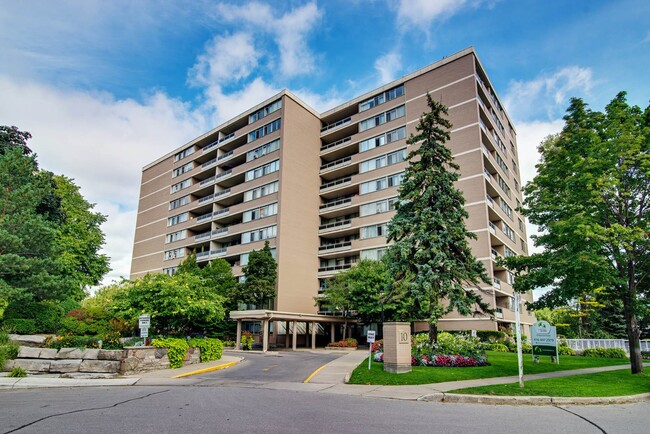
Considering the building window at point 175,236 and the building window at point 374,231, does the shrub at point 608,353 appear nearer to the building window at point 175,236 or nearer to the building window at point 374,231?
the building window at point 374,231

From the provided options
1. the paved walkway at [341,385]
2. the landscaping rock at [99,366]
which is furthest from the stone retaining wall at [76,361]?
the paved walkway at [341,385]

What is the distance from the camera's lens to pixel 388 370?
16469 millimetres

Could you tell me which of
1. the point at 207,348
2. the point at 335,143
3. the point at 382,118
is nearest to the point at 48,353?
the point at 207,348

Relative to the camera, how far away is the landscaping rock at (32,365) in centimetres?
1689

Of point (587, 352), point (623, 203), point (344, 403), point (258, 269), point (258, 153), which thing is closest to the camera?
point (344, 403)

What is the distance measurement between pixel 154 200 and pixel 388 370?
6107 centimetres

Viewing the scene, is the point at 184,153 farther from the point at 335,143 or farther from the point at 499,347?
the point at 499,347

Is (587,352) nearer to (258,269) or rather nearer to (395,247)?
(395,247)

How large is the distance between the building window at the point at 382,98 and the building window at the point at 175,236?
98.3 ft

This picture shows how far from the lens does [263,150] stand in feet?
166

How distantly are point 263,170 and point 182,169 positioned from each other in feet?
69.6

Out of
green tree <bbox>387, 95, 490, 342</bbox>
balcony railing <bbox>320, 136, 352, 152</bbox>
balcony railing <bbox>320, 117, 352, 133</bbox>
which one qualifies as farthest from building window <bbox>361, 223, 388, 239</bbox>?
green tree <bbox>387, 95, 490, 342</bbox>

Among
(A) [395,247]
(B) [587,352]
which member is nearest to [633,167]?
(A) [395,247]

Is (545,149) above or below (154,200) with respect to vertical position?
below
